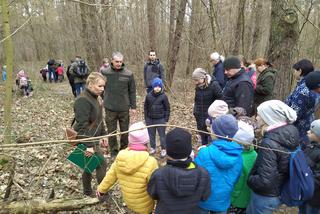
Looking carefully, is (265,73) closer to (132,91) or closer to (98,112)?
(132,91)

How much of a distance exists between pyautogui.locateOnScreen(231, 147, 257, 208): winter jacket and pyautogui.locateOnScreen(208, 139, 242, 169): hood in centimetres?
20

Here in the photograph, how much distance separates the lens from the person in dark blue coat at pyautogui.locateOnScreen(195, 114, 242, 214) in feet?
9.02

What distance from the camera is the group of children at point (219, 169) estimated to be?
8.25ft

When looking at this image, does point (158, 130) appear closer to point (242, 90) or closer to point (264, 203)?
point (242, 90)

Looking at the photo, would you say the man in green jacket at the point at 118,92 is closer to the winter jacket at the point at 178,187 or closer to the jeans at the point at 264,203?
the winter jacket at the point at 178,187

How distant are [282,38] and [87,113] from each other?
415 cm

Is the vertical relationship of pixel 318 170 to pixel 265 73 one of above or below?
below

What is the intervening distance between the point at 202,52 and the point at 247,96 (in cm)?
695

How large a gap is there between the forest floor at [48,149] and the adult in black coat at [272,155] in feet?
4.93

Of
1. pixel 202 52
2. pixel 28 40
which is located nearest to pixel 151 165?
pixel 202 52

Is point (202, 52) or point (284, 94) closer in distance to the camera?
point (284, 94)

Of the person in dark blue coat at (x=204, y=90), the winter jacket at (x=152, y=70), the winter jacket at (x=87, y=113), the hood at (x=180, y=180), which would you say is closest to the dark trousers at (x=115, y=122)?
the person in dark blue coat at (x=204, y=90)

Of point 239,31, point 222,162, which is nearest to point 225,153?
point 222,162

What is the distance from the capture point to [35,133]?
7305mm
